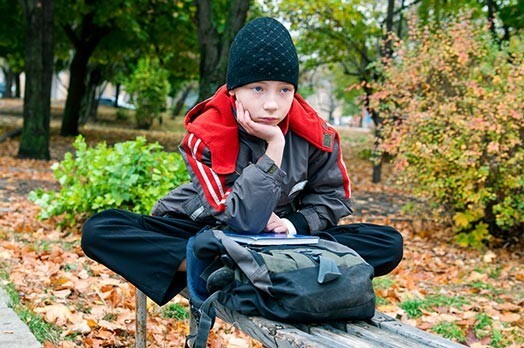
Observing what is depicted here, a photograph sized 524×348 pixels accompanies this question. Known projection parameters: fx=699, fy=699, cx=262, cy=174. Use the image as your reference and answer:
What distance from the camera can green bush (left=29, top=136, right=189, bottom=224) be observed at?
20.5ft

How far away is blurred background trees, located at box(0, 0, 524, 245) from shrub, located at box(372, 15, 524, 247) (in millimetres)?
15

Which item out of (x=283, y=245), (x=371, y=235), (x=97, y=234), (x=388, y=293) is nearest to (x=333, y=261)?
(x=283, y=245)

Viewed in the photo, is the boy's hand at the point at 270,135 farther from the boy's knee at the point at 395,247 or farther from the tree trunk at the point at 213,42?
the tree trunk at the point at 213,42

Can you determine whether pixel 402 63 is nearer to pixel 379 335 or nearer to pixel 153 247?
pixel 153 247

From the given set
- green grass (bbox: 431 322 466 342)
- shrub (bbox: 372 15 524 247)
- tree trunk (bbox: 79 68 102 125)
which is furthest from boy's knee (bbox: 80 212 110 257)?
tree trunk (bbox: 79 68 102 125)

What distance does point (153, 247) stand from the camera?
2.72m

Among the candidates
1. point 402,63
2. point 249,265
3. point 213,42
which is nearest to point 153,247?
point 249,265

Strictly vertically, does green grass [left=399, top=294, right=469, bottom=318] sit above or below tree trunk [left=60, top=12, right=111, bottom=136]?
below

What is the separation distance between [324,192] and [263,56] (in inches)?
25.9

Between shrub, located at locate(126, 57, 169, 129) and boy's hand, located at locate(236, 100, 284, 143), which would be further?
shrub, located at locate(126, 57, 169, 129)

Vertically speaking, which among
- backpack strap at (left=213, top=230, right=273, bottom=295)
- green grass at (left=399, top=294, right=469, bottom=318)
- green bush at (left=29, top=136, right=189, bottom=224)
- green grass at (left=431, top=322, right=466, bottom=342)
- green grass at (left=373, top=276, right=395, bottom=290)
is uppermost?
backpack strap at (left=213, top=230, right=273, bottom=295)

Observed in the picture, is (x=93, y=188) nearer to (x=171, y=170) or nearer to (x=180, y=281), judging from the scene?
(x=171, y=170)

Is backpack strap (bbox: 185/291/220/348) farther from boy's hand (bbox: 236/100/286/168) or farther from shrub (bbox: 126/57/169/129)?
shrub (bbox: 126/57/169/129)

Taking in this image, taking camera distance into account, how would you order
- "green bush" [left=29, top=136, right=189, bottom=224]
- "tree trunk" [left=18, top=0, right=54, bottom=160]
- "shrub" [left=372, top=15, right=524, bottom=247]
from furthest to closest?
"tree trunk" [left=18, top=0, right=54, bottom=160] < "shrub" [left=372, top=15, right=524, bottom=247] < "green bush" [left=29, top=136, right=189, bottom=224]
